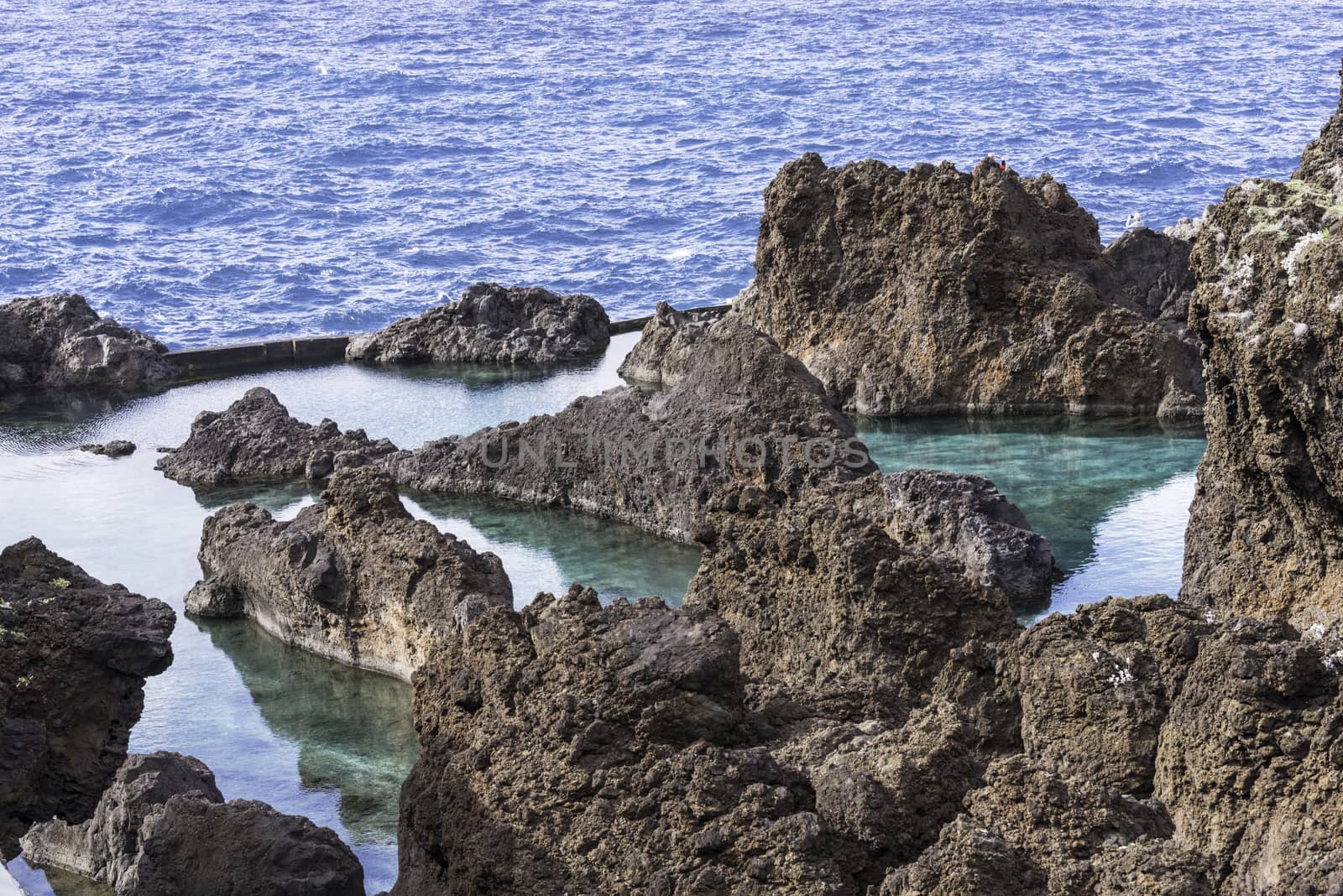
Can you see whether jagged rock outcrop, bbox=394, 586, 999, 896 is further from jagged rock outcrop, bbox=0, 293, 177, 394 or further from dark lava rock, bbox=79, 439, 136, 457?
jagged rock outcrop, bbox=0, 293, 177, 394

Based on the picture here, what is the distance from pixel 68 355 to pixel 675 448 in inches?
556

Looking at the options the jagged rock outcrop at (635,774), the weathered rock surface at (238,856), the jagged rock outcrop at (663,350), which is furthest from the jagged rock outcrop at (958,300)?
the weathered rock surface at (238,856)

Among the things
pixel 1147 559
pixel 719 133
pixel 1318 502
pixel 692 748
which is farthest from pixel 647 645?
pixel 719 133

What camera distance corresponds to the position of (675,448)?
2155 cm

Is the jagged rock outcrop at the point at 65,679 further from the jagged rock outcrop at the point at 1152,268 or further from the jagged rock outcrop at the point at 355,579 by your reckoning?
the jagged rock outcrop at the point at 1152,268

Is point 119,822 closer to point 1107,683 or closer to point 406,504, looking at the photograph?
point 1107,683

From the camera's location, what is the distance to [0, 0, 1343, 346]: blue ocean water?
216 feet

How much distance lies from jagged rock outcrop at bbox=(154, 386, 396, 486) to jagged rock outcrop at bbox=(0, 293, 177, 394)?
5.70 meters

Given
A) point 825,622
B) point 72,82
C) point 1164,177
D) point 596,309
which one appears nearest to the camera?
point 825,622

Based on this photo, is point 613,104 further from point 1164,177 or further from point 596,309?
point 596,309

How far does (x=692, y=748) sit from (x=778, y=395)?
39.8 ft

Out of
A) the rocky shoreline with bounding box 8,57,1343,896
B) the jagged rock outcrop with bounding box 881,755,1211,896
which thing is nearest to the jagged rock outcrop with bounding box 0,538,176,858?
the rocky shoreline with bounding box 8,57,1343,896

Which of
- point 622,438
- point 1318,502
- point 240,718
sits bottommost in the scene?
point 240,718

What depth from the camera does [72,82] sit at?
9519 centimetres
